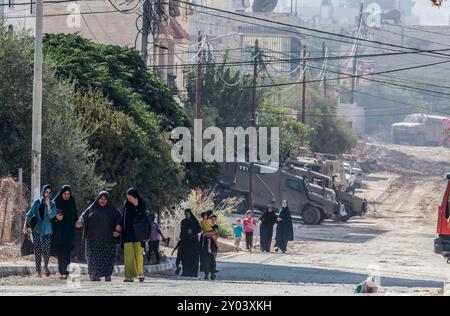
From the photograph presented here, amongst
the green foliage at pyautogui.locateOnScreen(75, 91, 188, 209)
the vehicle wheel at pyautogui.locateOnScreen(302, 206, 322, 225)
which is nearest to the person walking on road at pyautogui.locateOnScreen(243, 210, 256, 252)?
the green foliage at pyautogui.locateOnScreen(75, 91, 188, 209)

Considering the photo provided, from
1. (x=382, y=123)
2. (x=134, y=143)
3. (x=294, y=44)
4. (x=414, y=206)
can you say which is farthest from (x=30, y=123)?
(x=382, y=123)

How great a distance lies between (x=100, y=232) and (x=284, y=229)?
17.6m

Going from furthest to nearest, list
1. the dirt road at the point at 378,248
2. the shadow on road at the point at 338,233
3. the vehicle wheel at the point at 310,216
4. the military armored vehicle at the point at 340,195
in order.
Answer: the military armored vehicle at the point at 340,195
the vehicle wheel at the point at 310,216
the shadow on road at the point at 338,233
the dirt road at the point at 378,248

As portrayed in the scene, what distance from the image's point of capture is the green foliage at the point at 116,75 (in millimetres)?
30531

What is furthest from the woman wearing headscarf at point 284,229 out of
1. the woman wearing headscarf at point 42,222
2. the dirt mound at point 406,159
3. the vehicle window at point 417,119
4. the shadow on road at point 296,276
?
the vehicle window at point 417,119

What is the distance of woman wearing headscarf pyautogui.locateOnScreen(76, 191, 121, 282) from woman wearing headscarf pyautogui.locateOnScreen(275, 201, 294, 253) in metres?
16.4

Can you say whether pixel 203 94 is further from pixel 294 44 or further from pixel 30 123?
pixel 294 44

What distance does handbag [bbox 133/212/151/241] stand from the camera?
771 inches

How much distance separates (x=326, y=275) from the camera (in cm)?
2858

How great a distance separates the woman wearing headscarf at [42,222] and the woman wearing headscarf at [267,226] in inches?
627

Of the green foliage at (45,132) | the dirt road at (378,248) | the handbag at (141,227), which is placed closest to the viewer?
the handbag at (141,227)

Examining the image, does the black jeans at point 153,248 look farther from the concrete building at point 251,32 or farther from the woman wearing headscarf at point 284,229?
the concrete building at point 251,32

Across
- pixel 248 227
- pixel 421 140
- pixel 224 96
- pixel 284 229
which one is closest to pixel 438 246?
pixel 284 229

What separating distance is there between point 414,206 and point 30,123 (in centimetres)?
4043
